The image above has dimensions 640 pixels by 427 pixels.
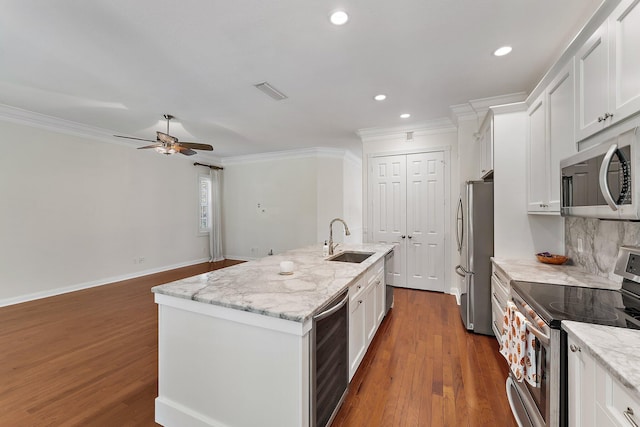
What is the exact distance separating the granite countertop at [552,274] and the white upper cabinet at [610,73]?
986 mm

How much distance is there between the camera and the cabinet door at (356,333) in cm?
197

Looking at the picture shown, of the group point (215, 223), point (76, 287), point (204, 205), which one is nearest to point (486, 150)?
point (215, 223)

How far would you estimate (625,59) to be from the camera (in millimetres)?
1293

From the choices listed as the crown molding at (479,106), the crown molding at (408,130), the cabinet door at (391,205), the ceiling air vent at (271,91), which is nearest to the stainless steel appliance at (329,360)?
the ceiling air vent at (271,91)

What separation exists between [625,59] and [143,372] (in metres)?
3.77

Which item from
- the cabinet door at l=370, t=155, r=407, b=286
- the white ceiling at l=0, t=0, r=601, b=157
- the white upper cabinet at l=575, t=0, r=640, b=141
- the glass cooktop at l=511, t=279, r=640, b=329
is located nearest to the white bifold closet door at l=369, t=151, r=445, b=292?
the cabinet door at l=370, t=155, r=407, b=286

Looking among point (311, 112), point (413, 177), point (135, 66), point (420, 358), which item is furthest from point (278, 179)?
point (420, 358)

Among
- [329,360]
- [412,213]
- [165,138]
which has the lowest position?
[329,360]

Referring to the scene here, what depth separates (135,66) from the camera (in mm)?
2633

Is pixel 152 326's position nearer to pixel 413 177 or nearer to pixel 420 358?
pixel 420 358

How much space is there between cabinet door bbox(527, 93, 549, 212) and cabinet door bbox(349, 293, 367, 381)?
1.77 m

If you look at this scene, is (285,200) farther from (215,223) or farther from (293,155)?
(215,223)

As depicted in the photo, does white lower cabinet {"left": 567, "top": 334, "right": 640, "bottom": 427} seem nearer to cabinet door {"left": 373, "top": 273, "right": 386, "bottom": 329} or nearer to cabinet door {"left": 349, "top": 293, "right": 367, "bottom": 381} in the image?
cabinet door {"left": 349, "top": 293, "right": 367, "bottom": 381}

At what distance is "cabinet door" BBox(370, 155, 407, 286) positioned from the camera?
181 inches
